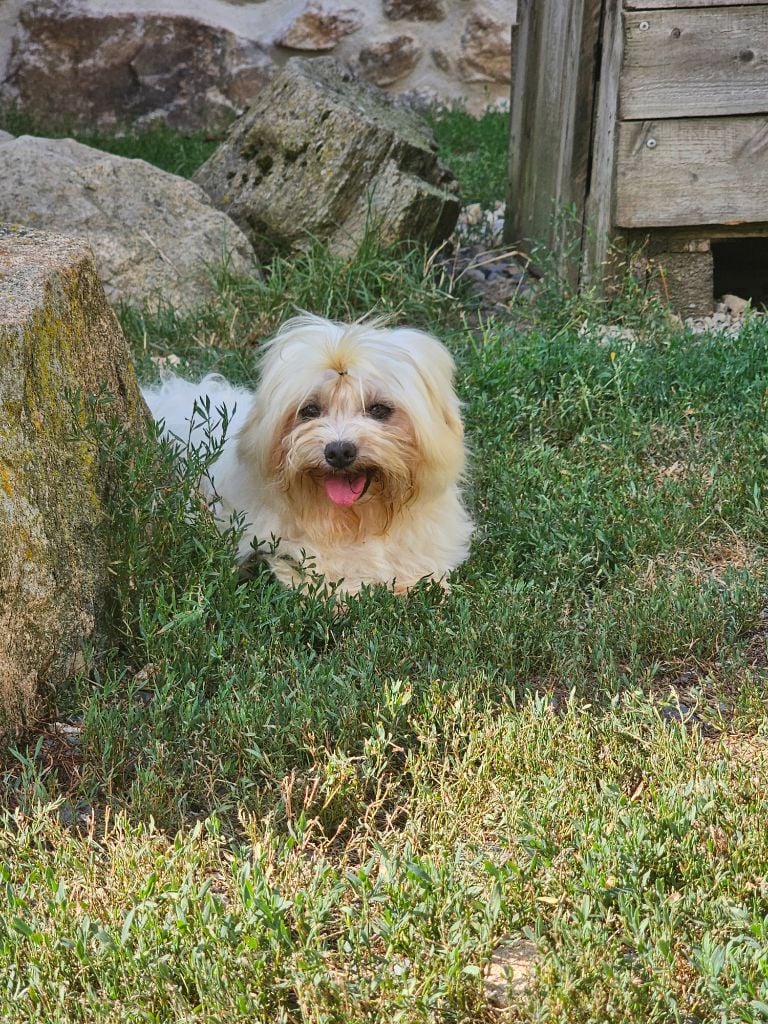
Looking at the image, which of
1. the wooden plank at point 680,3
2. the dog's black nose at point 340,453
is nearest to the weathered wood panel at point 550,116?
the wooden plank at point 680,3

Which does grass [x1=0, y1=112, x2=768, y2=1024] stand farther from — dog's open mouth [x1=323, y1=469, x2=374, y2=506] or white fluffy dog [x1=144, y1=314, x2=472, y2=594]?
dog's open mouth [x1=323, y1=469, x2=374, y2=506]

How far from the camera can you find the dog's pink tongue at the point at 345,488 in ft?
12.1

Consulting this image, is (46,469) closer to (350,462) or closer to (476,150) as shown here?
(350,462)

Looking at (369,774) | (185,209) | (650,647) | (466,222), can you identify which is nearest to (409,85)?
(466,222)

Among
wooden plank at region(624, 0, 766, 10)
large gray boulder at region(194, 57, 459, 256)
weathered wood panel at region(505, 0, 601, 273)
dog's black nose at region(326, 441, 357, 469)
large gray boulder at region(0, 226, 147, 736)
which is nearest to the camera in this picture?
large gray boulder at region(0, 226, 147, 736)

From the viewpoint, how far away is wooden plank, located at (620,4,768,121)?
5.43m

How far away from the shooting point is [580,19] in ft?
18.4

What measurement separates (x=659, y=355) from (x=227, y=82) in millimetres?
5274

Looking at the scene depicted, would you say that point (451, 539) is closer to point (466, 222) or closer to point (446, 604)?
point (446, 604)

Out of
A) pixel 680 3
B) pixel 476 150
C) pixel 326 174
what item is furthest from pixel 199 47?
pixel 680 3

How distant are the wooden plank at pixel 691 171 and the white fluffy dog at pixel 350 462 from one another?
87.5 inches

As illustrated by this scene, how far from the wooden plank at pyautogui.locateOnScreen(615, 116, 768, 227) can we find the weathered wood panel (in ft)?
0.98

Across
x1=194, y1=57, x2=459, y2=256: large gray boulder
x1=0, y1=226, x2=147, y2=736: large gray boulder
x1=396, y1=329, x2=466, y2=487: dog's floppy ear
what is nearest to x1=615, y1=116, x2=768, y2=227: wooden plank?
x1=194, y1=57, x2=459, y2=256: large gray boulder

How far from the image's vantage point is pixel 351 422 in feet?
11.8
